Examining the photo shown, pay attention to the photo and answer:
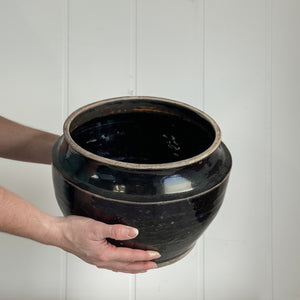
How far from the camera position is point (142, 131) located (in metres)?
0.89

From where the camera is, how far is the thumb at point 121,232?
0.63 metres

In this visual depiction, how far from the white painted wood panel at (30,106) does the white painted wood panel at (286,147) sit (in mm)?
579

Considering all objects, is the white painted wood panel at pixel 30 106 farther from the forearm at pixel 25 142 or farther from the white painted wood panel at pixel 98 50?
the forearm at pixel 25 142

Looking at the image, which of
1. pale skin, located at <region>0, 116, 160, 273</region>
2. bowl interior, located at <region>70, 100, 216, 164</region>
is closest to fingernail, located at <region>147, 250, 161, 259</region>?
pale skin, located at <region>0, 116, 160, 273</region>

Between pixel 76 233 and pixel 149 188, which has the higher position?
pixel 149 188

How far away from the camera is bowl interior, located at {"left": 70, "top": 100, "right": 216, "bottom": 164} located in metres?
0.81


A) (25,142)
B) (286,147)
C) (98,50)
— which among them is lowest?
(286,147)

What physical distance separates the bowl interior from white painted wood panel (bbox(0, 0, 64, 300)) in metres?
0.35

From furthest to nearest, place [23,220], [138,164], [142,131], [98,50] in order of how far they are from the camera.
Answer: [98,50], [142,131], [23,220], [138,164]

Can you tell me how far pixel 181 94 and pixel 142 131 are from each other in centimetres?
34

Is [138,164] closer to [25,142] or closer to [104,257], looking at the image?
[104,257]

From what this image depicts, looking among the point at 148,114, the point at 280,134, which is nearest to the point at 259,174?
the point at 280,134

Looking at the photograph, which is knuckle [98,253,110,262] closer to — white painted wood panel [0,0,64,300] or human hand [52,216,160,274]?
human hand [52,216,160,274]

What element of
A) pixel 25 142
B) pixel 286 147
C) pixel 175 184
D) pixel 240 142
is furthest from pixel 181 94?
pixel 175 184
